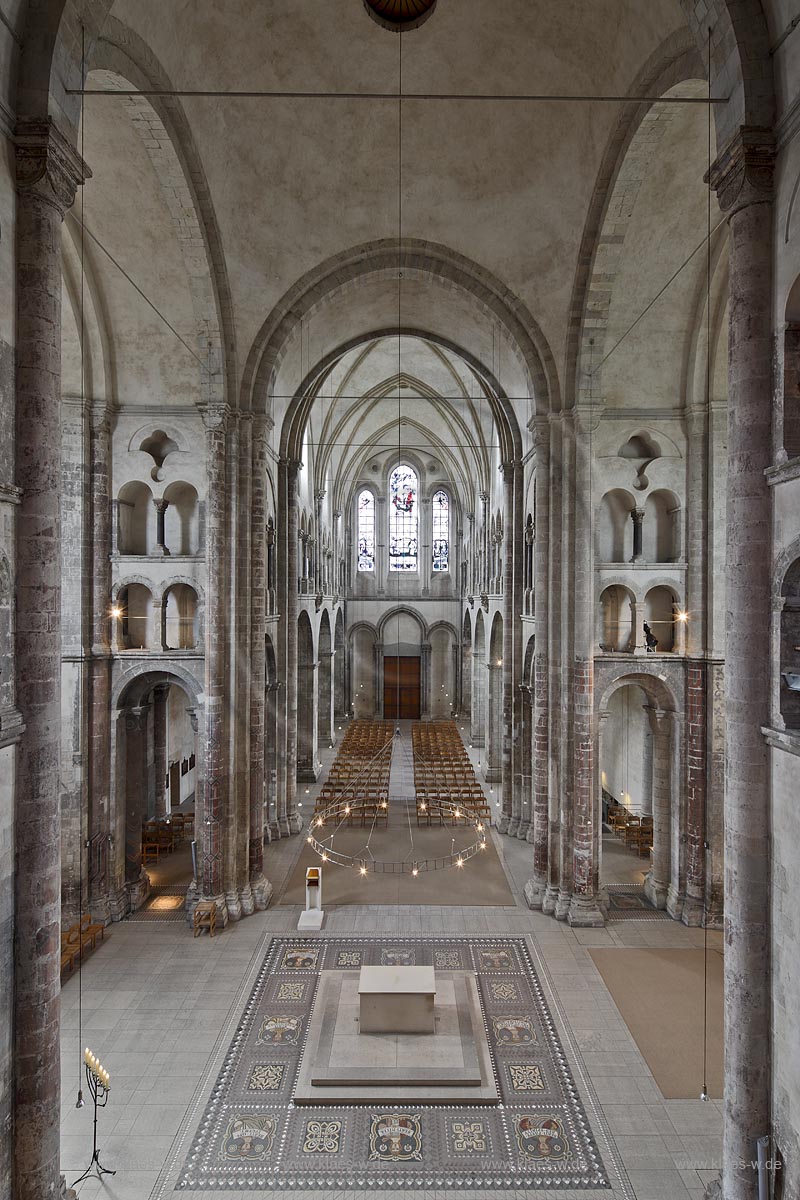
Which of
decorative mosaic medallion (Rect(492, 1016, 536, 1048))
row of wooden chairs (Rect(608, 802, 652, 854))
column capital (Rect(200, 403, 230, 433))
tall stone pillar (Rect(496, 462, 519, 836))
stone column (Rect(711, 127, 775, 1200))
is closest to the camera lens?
stone column (Rect(711, 127, 775, 1200))

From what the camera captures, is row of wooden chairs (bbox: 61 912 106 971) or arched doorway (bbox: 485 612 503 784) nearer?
row of wooden chairs (bbox: 61 912 106 971)

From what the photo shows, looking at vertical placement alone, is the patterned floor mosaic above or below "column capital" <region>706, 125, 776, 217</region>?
below

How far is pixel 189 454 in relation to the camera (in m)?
14.9

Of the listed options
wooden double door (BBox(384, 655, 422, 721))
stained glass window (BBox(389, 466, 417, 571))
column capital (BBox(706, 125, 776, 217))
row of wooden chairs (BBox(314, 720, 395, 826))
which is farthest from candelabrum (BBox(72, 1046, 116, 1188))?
stained glass window (BBox(389, 466, 417, 571))

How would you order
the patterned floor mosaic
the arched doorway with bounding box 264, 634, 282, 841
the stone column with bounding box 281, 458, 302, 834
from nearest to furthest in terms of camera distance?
1. the patterned floor mosaic
2. the arched doorway with bounding box 264, 634, 282, 841
3. the stone column with bounding box 281, 458, 302, 834

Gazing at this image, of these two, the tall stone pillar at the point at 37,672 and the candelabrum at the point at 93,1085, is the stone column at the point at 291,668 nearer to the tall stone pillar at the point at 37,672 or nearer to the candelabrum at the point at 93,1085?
the candelabrum at the point at 93,1085

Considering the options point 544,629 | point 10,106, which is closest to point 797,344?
point 10,106

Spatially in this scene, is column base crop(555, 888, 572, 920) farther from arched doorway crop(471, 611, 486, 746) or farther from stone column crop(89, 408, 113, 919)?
arched doorway crop(471, 611, 486, 746)

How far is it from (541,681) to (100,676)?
29.1ft

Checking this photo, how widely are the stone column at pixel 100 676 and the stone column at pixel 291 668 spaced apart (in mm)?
5775

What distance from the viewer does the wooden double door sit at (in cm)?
3791

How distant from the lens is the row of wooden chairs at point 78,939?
1229 centimetres

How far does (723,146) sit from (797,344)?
1.97 m

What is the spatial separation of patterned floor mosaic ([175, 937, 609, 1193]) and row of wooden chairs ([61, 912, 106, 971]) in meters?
3.31
